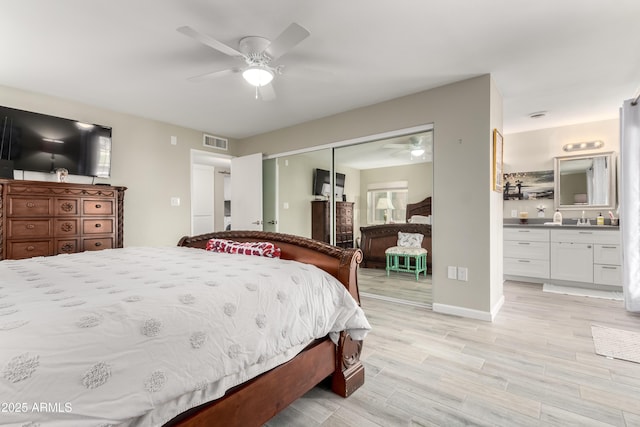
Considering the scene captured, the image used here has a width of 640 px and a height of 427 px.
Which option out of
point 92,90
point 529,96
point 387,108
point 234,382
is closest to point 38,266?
point 234,382

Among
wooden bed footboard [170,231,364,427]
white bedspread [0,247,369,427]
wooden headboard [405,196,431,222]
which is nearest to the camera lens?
white bedspread [0,247,369,427]

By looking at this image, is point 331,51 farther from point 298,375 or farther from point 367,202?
point 367,202

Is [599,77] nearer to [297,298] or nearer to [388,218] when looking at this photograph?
[388,218]

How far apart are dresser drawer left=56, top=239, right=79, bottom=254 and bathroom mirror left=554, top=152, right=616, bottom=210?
6493 millimetres

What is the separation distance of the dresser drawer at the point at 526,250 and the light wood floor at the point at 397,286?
1252 millimetres

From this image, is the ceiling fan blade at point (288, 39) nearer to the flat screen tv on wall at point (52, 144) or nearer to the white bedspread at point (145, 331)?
the white bedspread at point (145, 331)

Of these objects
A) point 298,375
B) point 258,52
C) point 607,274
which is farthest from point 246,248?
point 607,274

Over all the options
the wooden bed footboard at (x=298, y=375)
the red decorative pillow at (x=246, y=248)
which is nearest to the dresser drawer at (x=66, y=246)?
the red decorative pillow at (x=246, y=248)

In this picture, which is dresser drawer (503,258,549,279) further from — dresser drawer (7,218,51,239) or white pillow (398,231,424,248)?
dresser drawer (7,218,51,239)

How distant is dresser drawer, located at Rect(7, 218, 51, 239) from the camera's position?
2.83 metres

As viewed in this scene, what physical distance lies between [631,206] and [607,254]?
45.9 inches

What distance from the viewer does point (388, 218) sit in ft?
16.3

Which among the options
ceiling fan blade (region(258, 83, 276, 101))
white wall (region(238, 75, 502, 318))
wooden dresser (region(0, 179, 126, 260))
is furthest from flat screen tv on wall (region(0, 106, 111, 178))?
white wall (region(238, 75, 502, 318))

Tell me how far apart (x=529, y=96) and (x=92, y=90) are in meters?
4.89
